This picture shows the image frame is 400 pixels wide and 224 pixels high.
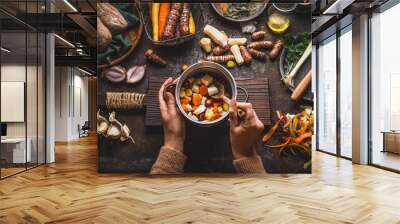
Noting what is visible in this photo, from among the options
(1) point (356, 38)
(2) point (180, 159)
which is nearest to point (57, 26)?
(2) point (180, 159)

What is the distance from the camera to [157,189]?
209 inches

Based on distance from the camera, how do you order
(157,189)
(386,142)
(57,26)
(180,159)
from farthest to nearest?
(57,26), (386,142), (180,159), (157,189)

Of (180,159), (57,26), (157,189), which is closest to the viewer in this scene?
(157,189)

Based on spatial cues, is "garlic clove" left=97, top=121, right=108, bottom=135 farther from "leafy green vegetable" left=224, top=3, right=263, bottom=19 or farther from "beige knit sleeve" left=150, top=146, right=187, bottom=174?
"leafy green vegetable" left=224, top=3, right=263, bottom=19

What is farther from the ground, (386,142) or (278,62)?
(278,62)

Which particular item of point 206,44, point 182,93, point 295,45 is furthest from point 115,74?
point 295,45

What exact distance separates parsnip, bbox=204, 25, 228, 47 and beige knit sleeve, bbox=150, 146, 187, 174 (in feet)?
6.57

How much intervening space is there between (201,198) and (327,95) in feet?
22.3

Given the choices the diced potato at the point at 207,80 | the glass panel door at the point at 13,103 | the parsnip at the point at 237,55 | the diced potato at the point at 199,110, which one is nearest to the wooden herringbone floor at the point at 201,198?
the glass panel door at the point at 13,103

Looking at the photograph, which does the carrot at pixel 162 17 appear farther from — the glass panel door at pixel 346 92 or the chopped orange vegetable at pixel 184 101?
the glass panel door at pixel 346 92

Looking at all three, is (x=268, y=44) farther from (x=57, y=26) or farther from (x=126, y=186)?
(x=57, y=26)

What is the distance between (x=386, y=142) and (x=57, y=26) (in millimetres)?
6862

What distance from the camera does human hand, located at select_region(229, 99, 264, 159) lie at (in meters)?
6.38

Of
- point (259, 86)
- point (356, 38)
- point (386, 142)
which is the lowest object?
point (386, 142)
